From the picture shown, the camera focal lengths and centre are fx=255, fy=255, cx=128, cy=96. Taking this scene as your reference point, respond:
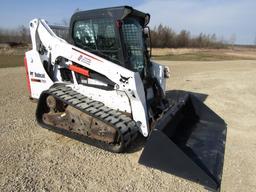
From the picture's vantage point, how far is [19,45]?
114 feet

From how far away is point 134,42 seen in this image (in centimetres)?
475

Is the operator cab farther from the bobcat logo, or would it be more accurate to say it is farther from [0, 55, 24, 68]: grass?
[0, 55, 24, 68]: grass

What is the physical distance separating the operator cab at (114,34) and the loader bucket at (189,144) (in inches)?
46.6

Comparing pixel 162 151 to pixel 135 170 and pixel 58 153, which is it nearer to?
pixel 135 170

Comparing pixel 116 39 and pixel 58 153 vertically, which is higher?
pixel 116 39

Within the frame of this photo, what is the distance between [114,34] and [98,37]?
356 mm

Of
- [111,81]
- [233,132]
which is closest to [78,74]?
[111,81]

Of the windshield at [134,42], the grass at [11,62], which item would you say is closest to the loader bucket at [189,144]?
the windshield at [134,42]

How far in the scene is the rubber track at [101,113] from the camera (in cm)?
391

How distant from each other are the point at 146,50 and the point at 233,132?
8.16 ft

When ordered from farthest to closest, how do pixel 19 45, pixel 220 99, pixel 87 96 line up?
1. pixel 19 45
2. pixel 220 99
3. pixel 87 96

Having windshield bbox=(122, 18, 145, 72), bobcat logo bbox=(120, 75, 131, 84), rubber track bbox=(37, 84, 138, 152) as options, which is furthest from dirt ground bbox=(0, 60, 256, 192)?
windshield bbox=(122, 18, 145, 72)

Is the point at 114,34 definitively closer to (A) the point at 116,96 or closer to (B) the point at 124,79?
(B) the point at 124,79

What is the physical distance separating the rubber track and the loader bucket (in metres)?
0.54
